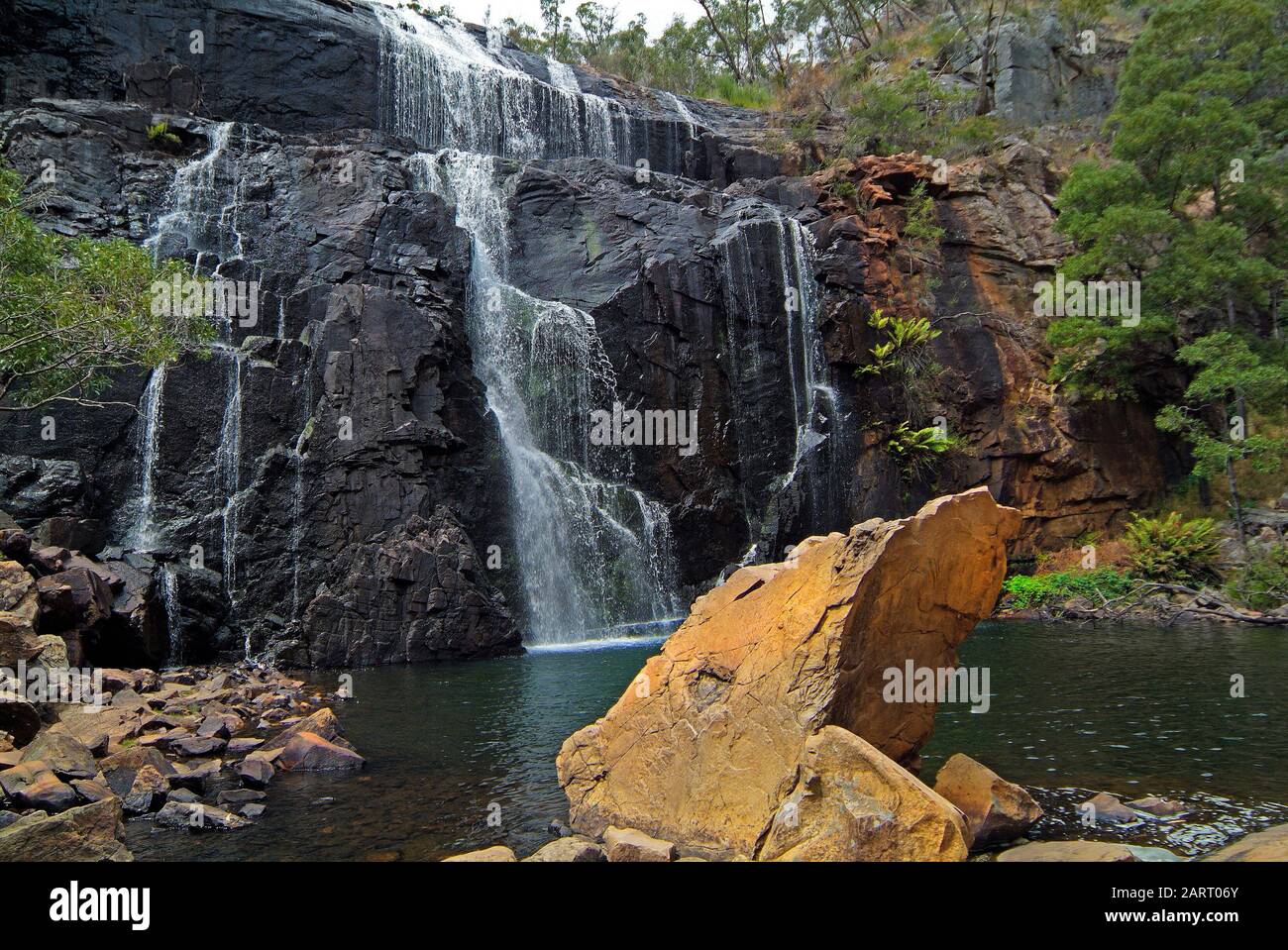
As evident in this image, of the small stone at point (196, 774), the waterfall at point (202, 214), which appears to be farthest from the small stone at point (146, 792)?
the waterfall at point (202, 214)

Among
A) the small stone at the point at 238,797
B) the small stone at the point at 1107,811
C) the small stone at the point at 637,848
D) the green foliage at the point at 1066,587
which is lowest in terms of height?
the green foliage at the point at 1066,587

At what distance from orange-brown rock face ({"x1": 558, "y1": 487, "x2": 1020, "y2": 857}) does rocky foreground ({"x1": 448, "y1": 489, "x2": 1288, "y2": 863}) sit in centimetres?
A: 1

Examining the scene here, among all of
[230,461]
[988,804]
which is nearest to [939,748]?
[988,804]

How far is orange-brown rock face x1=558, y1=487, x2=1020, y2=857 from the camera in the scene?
22.0 ft

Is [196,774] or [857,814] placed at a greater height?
[857,814]

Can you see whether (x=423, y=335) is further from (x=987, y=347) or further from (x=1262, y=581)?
(x=1262, y=581)

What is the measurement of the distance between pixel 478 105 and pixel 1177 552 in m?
27.7

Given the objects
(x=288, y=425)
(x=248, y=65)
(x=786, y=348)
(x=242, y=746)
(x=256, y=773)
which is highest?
(x=248, y=65)

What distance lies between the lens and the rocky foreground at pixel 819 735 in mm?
5840

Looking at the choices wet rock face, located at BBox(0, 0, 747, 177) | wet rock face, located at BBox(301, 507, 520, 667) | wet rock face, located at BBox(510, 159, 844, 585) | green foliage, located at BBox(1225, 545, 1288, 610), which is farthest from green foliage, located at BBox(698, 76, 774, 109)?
wet rock face, located at BBox(301, 507, 520, 667)

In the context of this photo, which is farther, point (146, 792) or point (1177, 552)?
point (1177, 552)

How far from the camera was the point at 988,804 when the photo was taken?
664 cm

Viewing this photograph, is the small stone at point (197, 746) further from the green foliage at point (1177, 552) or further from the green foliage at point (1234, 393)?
the green foliage at point (1234, 393)

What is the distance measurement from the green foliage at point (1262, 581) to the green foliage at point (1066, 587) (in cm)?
250
